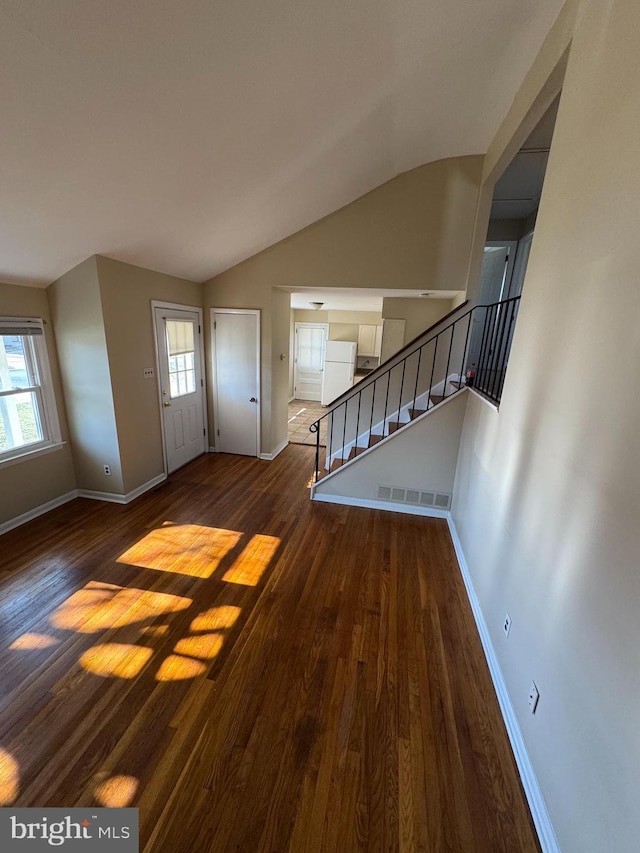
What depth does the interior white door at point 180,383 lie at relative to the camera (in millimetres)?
4039

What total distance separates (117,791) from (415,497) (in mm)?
2995

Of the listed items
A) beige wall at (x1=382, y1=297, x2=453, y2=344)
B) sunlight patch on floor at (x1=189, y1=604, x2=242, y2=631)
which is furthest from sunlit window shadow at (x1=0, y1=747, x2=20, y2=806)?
beige wall at (x1=382, y1=297, x2=453, y2=344)

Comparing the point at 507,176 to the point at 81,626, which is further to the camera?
the point at 507,176

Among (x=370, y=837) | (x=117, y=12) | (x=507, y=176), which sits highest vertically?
(x=507, y=176)

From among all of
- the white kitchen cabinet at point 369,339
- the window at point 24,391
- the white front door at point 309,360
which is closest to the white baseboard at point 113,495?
the window at point 24,391

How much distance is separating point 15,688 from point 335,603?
1.79m

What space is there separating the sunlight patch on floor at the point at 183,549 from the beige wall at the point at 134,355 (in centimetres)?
90

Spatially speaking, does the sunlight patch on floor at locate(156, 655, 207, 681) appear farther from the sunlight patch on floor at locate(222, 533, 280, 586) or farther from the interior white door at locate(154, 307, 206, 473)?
the interior white door at locate(154, 307, 206, 473)

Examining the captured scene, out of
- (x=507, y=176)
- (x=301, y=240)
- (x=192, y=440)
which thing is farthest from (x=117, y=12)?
(x=192, y=440)

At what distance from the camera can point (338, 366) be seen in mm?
8047

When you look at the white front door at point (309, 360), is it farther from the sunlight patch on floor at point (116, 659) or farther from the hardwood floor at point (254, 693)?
the sunlight patch on floor at point (116, 659)

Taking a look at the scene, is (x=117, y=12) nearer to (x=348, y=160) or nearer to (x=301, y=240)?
(x=348, y=160)

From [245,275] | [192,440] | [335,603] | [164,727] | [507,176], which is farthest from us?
[192,440]

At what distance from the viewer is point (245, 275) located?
4.39m
